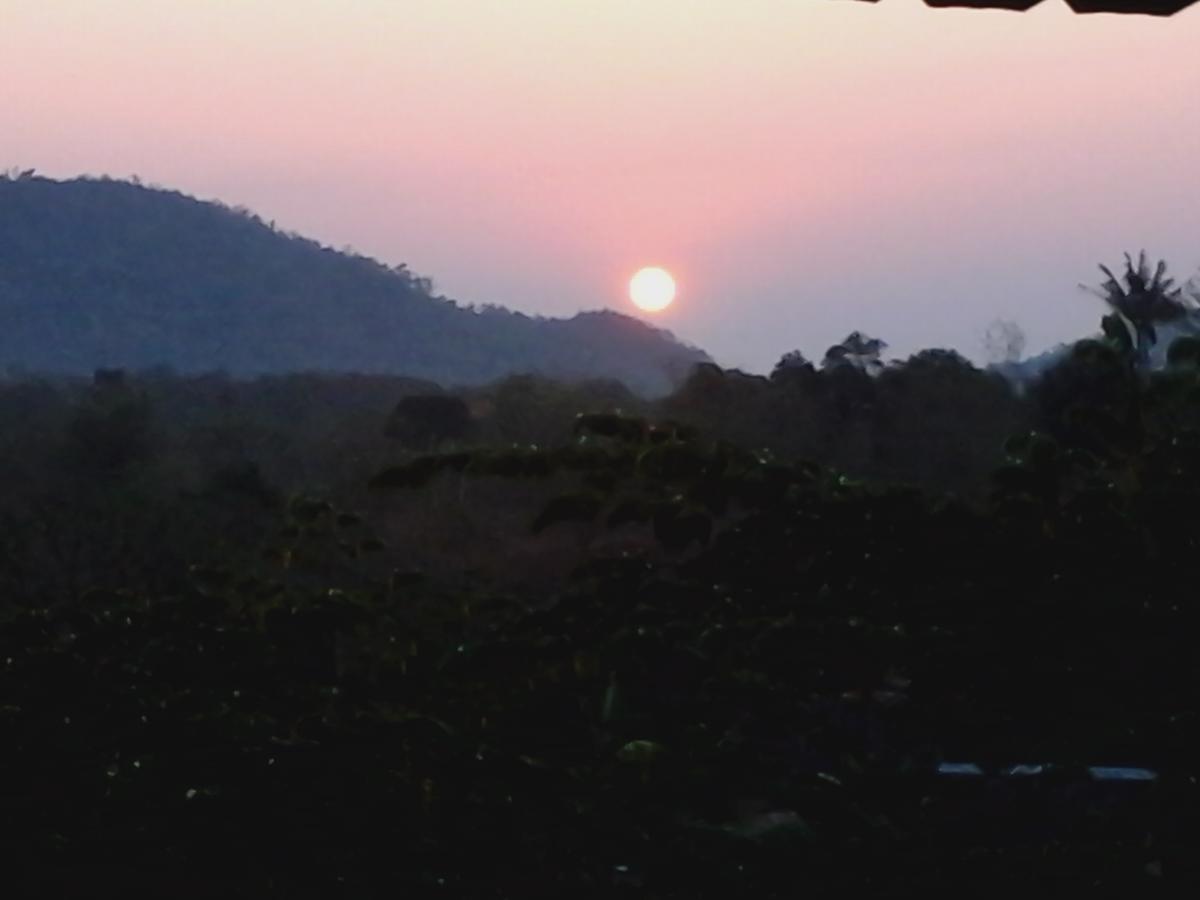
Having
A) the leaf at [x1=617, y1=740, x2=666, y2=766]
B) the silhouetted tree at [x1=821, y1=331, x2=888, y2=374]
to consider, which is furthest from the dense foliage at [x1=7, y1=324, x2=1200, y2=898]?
the silhouetted tree at [x1=821, y1=331, x2=888, y2=374]

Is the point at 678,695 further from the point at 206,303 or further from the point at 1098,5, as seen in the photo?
the point at 206,303

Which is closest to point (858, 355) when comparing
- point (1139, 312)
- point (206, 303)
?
point (1139, 312)

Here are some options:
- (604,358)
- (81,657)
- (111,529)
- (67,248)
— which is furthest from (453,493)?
(67,248)

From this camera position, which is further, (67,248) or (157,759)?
(67,248)

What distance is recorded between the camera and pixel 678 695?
3111mm

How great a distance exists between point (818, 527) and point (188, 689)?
3.59 ft

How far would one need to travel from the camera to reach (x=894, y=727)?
2918 mm

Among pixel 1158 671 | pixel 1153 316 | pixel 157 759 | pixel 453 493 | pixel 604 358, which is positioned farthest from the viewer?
pixel 604 358

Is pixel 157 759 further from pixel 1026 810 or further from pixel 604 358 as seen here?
pixel 604 358

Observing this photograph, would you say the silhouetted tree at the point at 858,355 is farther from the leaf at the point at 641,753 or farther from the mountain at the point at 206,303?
the mountain at the point at 206,303

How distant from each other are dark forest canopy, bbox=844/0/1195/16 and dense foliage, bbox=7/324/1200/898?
0.98 metres

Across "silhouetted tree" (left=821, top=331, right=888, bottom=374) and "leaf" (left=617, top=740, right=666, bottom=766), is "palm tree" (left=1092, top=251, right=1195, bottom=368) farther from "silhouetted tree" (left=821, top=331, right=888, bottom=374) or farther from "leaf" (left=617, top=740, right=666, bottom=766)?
"silhouetted tree" (left=821, top=331, right=888, bottom=374)

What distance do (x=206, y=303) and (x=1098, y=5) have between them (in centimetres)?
6223

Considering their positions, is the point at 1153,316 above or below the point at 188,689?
above
